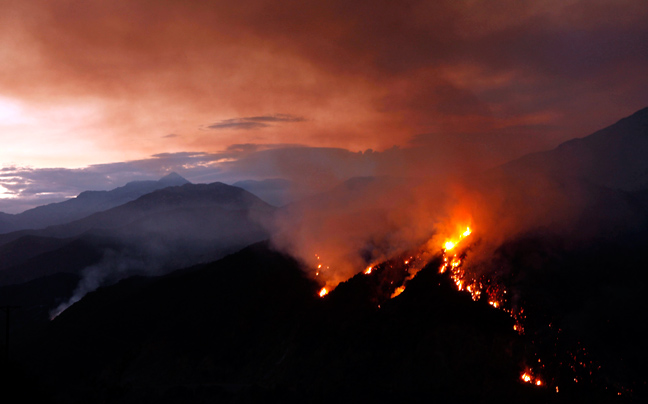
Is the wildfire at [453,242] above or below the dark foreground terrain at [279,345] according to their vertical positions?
above

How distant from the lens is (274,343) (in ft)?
364

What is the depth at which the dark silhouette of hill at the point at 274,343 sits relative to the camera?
80.5 metres

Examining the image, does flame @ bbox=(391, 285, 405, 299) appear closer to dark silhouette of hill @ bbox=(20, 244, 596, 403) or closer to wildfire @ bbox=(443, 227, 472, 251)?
dark silhouette of hill @ bbox=(20, 244, 596, 403)

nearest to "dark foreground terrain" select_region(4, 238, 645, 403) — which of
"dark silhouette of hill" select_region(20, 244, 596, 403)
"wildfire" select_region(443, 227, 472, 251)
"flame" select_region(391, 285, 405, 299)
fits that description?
"dark silhouette of hill" select_region(20, 244, 596, 403)

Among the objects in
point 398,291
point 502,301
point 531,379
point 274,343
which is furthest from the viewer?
point 274,343

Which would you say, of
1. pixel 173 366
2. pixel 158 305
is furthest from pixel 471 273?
pixel 158 305

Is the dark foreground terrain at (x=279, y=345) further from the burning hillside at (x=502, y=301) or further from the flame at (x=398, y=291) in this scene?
the flame at (x=398, y=291)

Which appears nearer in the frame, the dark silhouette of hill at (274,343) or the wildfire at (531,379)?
the wildfire at (531,379)

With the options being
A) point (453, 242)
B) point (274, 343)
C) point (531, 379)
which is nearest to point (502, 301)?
point (531, 379)

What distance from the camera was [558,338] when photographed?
8569 centimetres

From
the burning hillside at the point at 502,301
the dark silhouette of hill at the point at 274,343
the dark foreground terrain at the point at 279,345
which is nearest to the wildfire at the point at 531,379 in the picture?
the burning hillside at the point at 502,301

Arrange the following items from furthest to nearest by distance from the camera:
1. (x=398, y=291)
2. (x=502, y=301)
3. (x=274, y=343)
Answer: (x=274, y=343), (x=398, y=291), (x=502, y=301)

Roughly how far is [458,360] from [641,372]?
31894 millimetres

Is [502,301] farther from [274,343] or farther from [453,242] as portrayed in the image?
[274,343]
